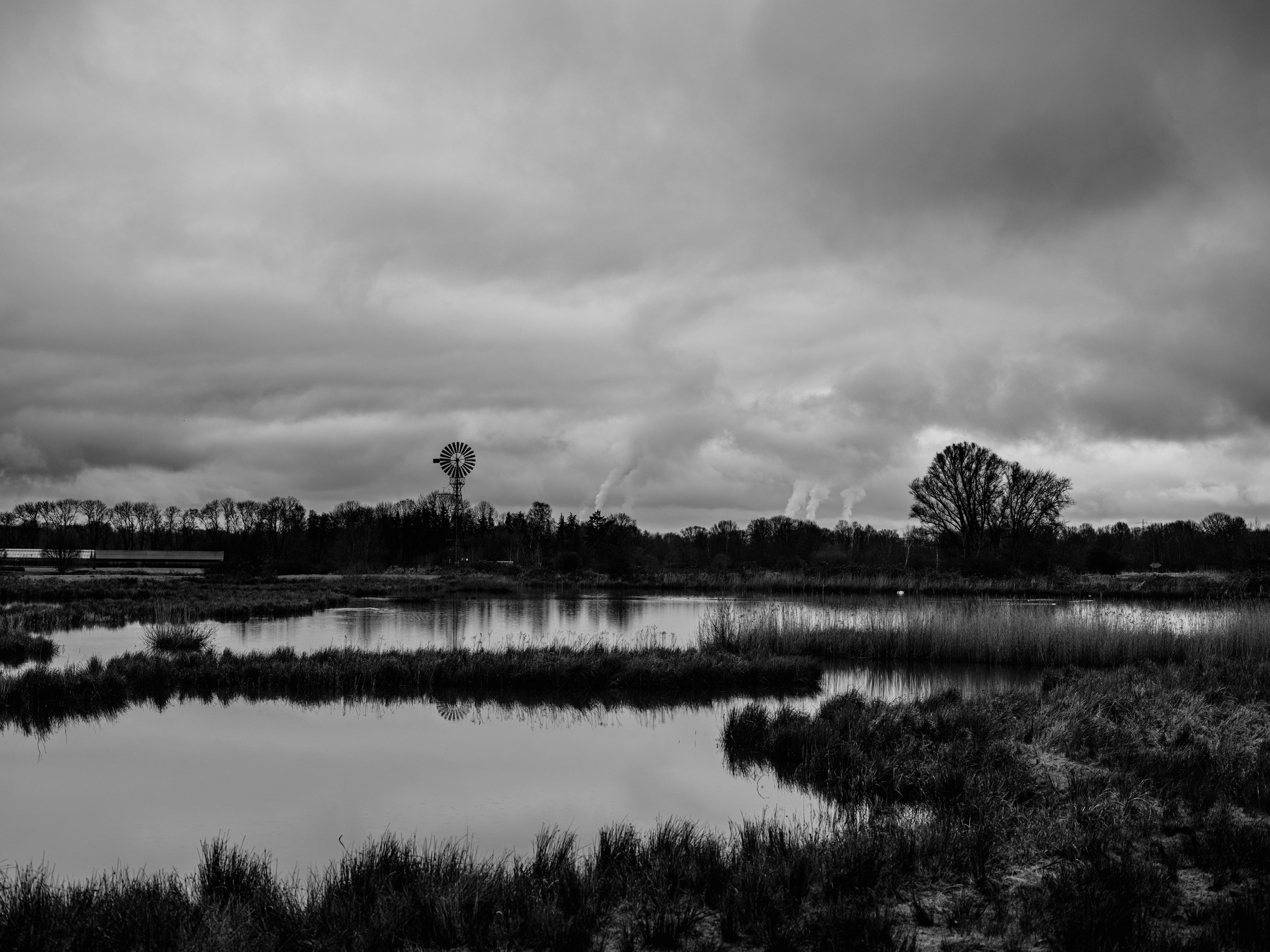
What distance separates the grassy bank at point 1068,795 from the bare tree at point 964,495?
171ft

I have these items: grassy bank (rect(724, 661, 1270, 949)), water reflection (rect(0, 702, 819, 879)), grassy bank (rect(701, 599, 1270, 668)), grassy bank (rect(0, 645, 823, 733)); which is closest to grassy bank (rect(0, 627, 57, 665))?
grassy bank (rect(0, 645, 823, 733))

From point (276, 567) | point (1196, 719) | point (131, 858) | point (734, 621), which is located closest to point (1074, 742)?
point (1196, 719)

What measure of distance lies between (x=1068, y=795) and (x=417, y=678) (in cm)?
1303

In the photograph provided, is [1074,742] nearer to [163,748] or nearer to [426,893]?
[426,893]

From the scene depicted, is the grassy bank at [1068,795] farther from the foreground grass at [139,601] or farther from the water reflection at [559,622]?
the foreground grass at [139,601]

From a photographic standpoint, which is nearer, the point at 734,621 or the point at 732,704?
the point at 732,704

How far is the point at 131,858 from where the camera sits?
26.6 feet

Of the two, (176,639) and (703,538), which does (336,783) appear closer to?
(176,639)

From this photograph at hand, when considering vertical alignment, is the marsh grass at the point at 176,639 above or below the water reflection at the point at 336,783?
above

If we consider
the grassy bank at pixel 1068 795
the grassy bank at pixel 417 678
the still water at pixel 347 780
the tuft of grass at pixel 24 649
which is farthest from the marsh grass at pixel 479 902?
the tuft of grass at pixel 24 649

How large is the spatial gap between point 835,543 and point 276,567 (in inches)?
2420

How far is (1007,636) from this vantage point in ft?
74.9

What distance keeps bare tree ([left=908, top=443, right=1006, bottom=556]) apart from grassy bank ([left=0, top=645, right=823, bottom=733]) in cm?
5040

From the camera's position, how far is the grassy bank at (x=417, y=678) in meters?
16.5
